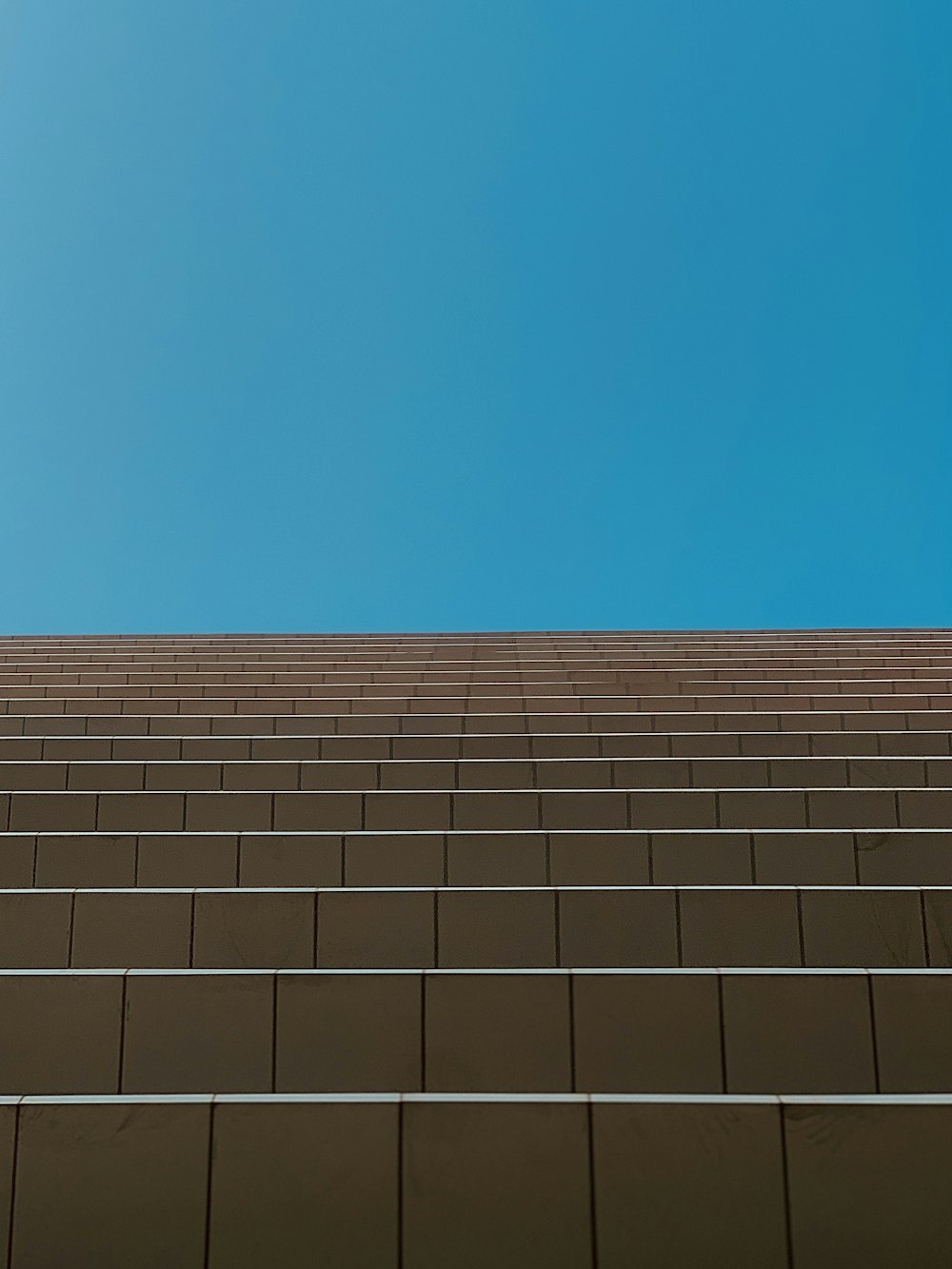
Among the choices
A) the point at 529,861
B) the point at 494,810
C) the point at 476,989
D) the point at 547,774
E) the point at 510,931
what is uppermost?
the point at 547,774

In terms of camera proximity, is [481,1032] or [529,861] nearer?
[481,1032]

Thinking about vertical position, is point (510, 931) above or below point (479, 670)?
below

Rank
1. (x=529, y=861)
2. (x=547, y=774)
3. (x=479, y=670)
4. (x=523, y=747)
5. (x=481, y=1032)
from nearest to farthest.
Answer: (x=481, y=1032)
(x=529, y=861)
(x=547, y=774)
(x=523, y=747)
(x=479, y=670)

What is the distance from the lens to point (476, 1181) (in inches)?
130

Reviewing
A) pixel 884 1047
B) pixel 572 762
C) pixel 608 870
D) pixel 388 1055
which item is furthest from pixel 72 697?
pixel 884 1047

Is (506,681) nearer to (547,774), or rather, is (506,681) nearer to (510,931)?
(547,774)

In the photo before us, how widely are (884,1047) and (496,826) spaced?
2.50 metres

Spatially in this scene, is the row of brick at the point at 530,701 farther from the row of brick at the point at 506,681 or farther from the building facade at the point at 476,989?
the building facade at the point at 476,989

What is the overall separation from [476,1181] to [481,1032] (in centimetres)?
69

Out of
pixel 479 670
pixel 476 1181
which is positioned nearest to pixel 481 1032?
pixel 476 1181

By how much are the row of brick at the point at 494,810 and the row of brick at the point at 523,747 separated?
899 mm

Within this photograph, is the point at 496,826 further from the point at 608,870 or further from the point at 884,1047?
the point at 884,1047

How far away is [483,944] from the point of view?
186 inches

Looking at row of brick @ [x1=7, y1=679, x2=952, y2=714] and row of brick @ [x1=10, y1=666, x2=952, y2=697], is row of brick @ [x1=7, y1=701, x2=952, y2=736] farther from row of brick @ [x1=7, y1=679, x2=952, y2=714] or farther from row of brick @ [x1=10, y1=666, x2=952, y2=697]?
row of brick @ [x1=10, y1=666, x2=952, y2=697]
